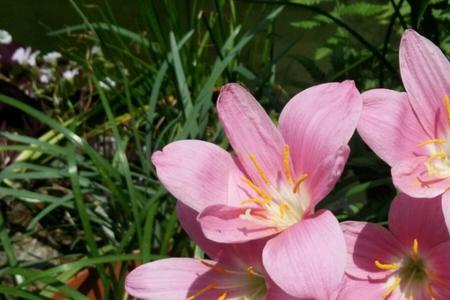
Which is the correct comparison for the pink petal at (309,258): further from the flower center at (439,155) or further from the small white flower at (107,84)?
the small white flower at (107,84)

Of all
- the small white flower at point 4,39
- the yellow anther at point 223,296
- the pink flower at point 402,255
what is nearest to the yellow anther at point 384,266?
the pink flower at point 402,255

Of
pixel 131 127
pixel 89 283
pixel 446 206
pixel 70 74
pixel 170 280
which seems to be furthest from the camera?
pixel 70 74

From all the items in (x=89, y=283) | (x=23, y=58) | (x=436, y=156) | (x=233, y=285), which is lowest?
(x=89, y=283)

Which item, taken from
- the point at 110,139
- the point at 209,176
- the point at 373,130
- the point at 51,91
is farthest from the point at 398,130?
the point at 51,91

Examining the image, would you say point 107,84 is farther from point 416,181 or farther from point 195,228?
point 416,181

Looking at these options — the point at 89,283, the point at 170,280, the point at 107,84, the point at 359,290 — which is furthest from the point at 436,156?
the point at 107,84

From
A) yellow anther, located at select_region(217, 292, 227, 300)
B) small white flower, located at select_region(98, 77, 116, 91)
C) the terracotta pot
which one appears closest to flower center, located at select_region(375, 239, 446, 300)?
yellow anther, located at select_region(217, 292, 227, 300)
